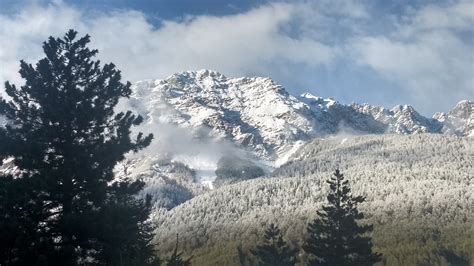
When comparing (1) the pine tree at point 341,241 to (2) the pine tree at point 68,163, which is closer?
(2) the pine tree at point 68,163

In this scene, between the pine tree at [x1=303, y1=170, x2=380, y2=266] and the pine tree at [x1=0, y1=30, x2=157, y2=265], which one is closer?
the pine tree at [x1=0, y1=30, x2=157, y2=265]

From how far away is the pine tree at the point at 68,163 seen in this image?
21.9m

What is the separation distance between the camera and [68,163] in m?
24.8

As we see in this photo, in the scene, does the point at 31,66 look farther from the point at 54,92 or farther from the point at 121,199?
the point at 121,199

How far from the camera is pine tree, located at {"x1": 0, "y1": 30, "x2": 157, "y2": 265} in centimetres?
2188

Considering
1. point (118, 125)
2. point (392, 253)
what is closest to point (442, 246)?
point (392, 253)

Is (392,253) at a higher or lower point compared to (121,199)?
higher

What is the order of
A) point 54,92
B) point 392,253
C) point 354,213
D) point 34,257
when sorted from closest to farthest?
point 34,257
point 54,92
point 354,213
point 392,253

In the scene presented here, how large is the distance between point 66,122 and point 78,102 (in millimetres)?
1237

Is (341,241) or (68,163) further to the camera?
(341,241)

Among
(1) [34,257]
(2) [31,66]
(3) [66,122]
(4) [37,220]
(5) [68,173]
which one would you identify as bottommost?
(1) [34,257]

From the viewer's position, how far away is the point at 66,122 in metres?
26.2

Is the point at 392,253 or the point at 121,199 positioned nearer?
the point at 121,199

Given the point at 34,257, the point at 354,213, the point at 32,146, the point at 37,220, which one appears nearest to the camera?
the point at 34,257
